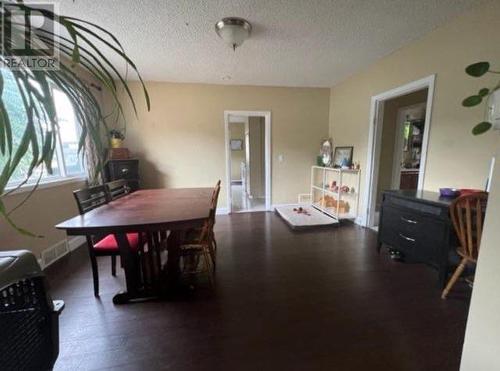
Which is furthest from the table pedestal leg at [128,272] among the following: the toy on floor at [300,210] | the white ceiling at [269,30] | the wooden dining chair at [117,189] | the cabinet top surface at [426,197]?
the toy on floor at [300,210]

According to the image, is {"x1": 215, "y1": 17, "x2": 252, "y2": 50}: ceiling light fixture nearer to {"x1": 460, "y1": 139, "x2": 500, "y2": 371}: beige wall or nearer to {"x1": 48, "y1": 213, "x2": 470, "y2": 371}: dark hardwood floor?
{"x1": 460, "y1": 139, "x2": 500, "y2": 371}: beige wall

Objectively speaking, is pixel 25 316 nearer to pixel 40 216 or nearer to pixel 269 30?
pixel 40 216

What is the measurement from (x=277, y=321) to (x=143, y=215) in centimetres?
127

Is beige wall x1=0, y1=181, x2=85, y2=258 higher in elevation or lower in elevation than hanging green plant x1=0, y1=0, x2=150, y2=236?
lower

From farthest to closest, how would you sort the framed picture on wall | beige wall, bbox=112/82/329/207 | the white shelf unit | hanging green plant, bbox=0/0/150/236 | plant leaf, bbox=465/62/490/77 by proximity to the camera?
the framed picture on wall → beige wall, bbox=112/82/329/207 → the white shelf unit → plant leaf, bbox=465/62/490/77 → hanging green plant, bbox=0/0/150/236

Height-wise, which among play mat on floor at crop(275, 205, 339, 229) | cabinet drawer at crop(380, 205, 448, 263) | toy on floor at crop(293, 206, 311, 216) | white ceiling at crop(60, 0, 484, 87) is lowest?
play mat on floor at crop(275, 205, 339, 229)

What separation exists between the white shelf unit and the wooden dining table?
2.49 metres

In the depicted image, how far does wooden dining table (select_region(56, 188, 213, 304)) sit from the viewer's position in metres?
1.45

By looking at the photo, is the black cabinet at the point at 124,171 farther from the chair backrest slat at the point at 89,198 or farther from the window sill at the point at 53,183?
the chair backrest slat at the point at 89,198

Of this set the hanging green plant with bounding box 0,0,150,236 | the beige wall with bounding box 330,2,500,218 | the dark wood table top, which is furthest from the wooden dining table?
the beige wall with bounding box 330,2,500,218

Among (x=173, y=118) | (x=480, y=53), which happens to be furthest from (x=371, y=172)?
(x=173, y=118)

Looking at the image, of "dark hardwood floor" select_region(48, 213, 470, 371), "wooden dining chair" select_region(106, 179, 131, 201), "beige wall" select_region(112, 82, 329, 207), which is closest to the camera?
"dark hardwood floor" select_region(48, 213, 470, 371)

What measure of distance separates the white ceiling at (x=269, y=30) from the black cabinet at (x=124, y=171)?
1411 millimetres

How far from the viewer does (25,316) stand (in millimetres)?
775
